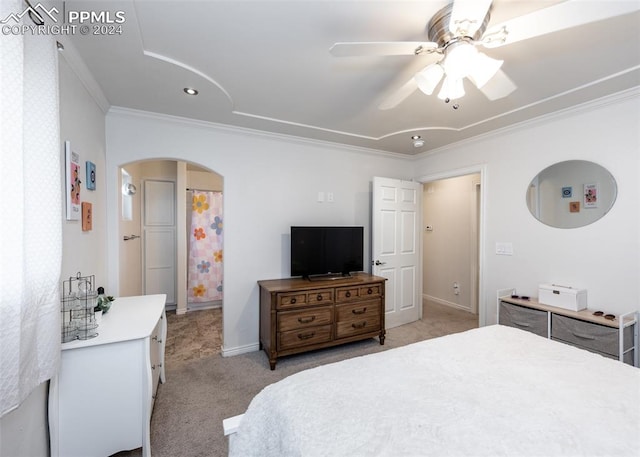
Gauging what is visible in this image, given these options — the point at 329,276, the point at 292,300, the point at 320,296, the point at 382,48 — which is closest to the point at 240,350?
the point at 292,300

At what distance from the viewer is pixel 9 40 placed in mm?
946

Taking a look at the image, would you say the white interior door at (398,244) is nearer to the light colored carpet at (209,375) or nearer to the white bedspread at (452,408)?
the light colored carpet at (209,375)

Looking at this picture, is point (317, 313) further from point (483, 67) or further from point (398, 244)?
point (483, 67)

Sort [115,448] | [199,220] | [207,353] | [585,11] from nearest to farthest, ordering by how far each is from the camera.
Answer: [585,11], [115,448], [207,353], [199,220]

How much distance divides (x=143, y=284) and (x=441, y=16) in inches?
192

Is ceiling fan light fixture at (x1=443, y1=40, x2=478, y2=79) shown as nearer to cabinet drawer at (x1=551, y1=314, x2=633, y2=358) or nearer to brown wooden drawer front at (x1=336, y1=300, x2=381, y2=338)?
cabinet drawer at (x1=551, y1=314, x2=633, y2=358)

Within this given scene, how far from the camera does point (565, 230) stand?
2.59 meters

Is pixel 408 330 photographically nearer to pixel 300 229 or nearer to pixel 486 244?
pixel 486 244

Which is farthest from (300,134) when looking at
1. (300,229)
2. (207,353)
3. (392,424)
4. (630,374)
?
(630,374)

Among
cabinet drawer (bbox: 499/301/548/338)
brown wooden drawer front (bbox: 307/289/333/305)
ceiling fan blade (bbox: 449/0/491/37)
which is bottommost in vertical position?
cabinet drawer (bbox: 499/301/548/338)

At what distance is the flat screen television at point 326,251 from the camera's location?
319 cm

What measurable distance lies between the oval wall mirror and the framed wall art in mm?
3911

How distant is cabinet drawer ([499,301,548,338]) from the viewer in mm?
2453

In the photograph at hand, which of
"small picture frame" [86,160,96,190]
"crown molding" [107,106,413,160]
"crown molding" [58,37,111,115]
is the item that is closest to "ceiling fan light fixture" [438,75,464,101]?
"crown molding" [107,106,413,160]
